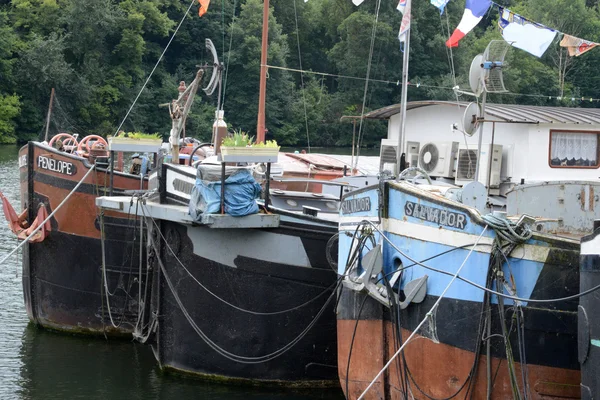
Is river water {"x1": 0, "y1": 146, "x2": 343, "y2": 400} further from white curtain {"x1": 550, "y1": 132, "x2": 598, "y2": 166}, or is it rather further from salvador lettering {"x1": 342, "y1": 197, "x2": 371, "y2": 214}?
white curtain {"x1": 550, "y1": 132, "x2": 598, "y2": 166}

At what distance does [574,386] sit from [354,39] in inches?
2279

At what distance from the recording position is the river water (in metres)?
13.1

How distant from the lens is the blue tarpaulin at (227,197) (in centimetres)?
1199

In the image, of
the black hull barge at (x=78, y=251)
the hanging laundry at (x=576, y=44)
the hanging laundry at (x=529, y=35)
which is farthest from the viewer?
the hanging laundry at (x=576, y=44)

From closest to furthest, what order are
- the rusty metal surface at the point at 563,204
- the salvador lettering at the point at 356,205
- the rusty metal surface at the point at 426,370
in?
the rusty metal surface at the point at 426,370 < the rusty metal surface at the point at 563,204 < the salvador lettering at the point at 356,205

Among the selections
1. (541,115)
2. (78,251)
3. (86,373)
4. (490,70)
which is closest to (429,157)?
(541,115)

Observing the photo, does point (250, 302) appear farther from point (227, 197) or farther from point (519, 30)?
point (519, 30)

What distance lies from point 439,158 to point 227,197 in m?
4.96

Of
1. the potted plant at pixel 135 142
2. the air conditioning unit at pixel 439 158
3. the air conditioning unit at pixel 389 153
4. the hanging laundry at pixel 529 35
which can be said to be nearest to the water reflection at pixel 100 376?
the potted plant at pixel 135 142

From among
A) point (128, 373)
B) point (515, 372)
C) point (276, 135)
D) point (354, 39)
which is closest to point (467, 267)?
point (515, 372)

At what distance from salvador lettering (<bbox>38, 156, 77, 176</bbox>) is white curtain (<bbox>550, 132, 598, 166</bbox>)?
7.12 metres

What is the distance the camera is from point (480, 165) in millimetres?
14688

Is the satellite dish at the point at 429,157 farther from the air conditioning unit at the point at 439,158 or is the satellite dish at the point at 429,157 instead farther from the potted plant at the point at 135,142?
the potted plant at the point at 135,142

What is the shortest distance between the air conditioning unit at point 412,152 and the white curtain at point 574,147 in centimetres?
253
